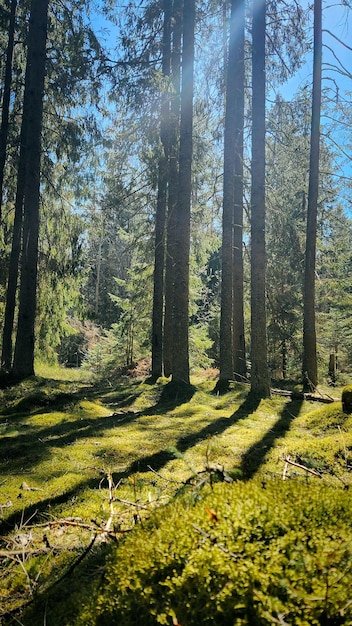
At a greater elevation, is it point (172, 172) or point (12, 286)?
point (172, 172)

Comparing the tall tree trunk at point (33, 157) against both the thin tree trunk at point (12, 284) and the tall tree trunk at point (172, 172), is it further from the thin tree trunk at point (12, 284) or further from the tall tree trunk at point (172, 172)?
the tall tree trunk at point (172, 172)

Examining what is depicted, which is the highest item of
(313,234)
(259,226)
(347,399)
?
(313,234)

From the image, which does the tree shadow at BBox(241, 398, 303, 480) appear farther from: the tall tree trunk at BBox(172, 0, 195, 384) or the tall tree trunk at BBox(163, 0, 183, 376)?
the tall tree trunk at BBox(163, 0, 183, 376)

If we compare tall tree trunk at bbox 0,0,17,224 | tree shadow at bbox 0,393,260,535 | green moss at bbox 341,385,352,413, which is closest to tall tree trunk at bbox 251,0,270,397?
tree shadow at bbox 0,393,260,535

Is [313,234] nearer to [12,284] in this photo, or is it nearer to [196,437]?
[196,437]

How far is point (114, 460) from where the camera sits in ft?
14.9

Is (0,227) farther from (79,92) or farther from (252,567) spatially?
(252,567)

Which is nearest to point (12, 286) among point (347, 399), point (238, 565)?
point (347, 399)

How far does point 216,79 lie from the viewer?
40.5ft

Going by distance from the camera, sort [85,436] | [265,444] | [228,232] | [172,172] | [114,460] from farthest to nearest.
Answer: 1. [172,172]
2. [228,232]
3. [85,436]
4. [265,444]
5. [114,460]

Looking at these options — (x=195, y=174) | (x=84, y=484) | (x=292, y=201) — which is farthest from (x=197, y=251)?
(x=84, y=484)

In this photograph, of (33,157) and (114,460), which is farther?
(33,157)

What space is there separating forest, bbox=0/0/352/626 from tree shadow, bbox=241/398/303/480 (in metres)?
0.05

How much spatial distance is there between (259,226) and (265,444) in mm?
5567
